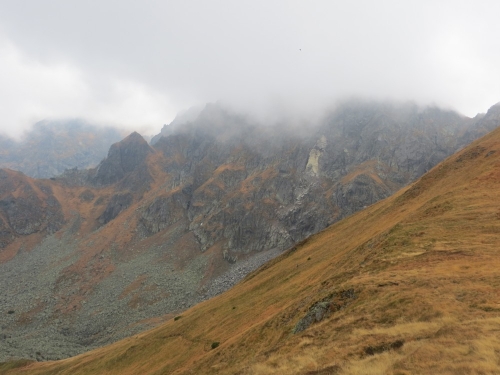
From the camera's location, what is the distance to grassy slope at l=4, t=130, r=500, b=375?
1467 centimetres

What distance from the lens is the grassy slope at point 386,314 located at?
578 inches

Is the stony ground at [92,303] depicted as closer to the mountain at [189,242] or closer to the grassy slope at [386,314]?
the mountain at [189,242]

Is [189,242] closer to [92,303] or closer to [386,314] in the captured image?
[92,303]

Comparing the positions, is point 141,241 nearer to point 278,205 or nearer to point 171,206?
point 171,206

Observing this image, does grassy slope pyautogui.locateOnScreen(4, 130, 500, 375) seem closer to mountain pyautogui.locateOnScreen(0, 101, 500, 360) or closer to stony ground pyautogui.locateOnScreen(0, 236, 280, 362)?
stony ground pyautogui.locateOnScreen(0, 236, 280, 362)

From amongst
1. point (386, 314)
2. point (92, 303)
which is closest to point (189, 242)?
point (92, 303)

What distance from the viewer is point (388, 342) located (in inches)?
637

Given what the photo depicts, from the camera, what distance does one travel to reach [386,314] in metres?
19.5

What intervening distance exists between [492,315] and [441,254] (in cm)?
1231

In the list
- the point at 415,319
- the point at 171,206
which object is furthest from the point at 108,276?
the point at 415,319

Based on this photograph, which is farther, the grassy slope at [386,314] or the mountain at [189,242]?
the mountain at [189,242]

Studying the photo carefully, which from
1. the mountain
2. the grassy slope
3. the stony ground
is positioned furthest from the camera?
the mountain

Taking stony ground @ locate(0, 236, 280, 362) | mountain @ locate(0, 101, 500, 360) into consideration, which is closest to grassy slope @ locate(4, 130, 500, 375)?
stony ground @ locate(0, 236, 280, 362)

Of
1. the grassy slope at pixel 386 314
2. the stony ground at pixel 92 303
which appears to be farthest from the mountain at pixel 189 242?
the grassy slope at pixel 386 314
